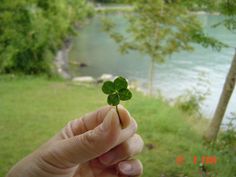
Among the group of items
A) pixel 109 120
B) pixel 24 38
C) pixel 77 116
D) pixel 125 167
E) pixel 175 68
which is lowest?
pixel 175 68

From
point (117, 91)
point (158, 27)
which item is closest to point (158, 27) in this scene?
point (158, 27)

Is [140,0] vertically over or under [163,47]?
over

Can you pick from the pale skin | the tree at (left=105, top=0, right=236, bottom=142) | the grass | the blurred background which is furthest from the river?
the pale skin

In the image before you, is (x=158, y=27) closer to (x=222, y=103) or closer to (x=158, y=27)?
(x=158, y=27)

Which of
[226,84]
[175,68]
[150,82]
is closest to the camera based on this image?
[226,84]

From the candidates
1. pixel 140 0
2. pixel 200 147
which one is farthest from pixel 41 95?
pixel 200 147

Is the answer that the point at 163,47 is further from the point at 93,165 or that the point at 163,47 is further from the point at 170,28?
the point at 93,165

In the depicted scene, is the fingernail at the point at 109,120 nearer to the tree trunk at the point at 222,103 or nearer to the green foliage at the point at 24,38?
the tree trunk at the point at 222,103
